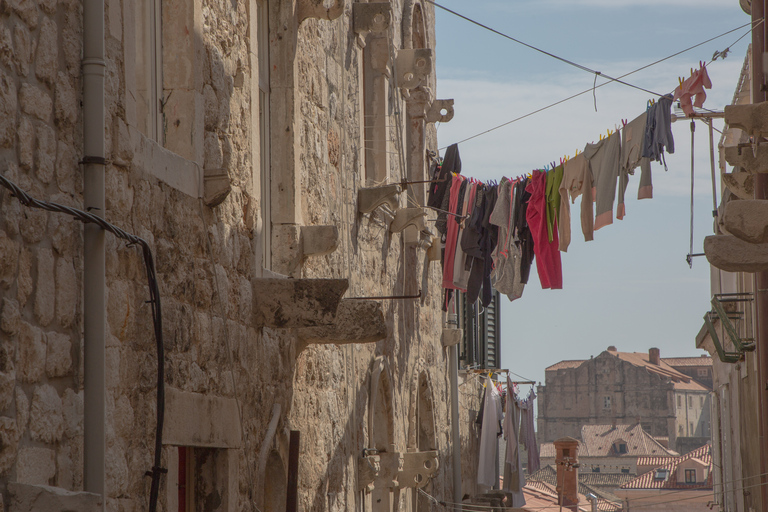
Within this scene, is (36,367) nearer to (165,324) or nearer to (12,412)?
(12,412)

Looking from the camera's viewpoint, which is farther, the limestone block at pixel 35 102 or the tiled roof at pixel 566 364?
the tiled roof at pixel 566 364

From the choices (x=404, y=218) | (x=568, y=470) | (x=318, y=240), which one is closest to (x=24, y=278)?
(x=318, y=240)

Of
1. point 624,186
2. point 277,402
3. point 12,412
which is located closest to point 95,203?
point 12,412

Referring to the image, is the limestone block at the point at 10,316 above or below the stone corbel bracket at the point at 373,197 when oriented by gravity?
below

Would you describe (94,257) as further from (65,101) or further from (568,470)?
(568,470)

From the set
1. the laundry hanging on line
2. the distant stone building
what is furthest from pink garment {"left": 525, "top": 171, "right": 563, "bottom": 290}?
the distant stone building

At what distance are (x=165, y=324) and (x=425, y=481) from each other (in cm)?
732

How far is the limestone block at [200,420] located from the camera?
432cm

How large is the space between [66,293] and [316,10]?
395 centimetres

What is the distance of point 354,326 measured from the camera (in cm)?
639

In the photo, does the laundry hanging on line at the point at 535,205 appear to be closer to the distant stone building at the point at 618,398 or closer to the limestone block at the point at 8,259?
the limestone block at the point at 8,259

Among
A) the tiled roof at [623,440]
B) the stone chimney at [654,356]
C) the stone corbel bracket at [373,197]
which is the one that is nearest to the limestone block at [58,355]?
the stone corbel bracket at [373,197]

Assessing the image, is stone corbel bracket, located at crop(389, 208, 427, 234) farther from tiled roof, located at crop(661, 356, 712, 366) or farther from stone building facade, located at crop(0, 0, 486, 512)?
tiled roof, located at crop(661, 356, 712, 366)

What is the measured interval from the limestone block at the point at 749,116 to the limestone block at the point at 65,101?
410 centimetres
